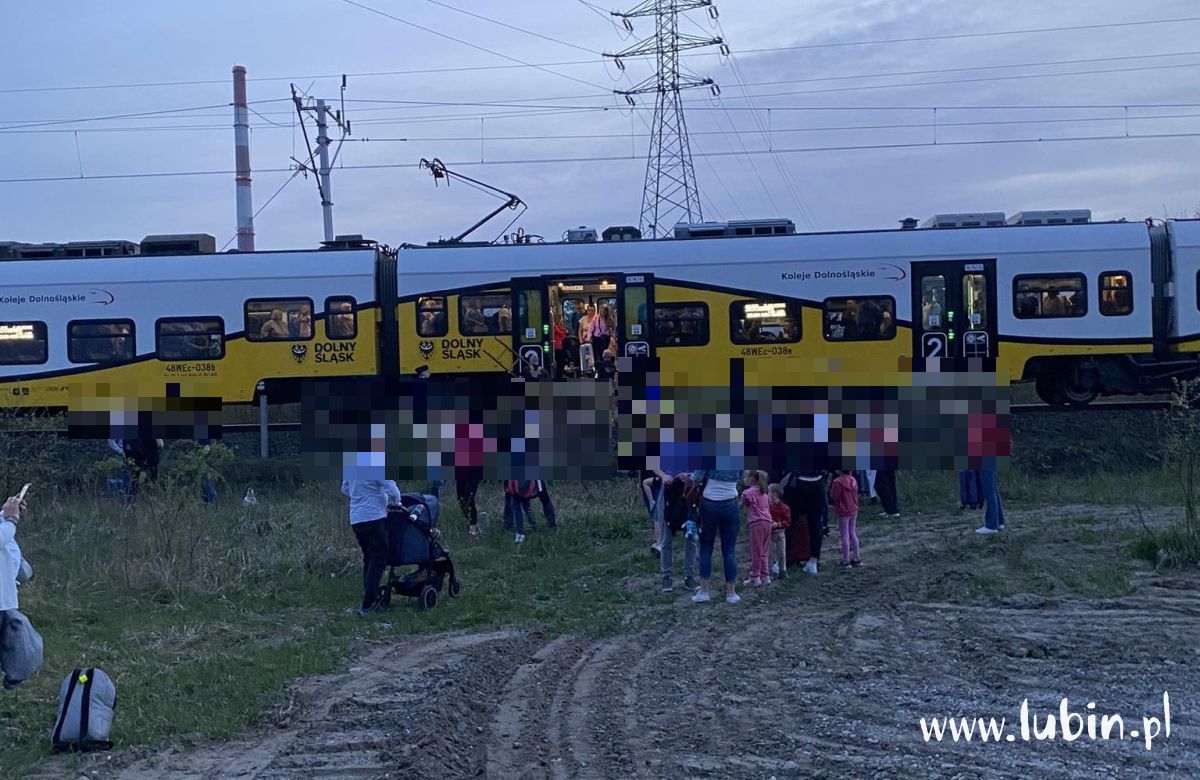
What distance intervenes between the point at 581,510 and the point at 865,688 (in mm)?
8391

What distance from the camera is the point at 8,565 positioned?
7.81 metres

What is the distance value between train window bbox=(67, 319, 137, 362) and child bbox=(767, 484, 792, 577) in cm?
1508

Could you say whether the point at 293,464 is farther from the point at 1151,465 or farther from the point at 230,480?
the point at 1151,465

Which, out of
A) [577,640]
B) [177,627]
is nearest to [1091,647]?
[577,640]

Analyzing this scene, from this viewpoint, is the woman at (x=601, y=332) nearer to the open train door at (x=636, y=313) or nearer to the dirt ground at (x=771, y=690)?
the open train door at (x=636, y=313)

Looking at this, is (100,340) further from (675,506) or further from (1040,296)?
(1040,296)

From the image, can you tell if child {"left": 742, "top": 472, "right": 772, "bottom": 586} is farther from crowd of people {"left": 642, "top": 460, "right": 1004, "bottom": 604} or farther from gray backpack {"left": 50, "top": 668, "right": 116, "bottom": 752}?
gray backpack {"left": 50, "top": 668, "right": 116, "bottom": 752}

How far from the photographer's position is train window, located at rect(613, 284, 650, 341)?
859 inches

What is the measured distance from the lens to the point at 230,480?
19.5 metres

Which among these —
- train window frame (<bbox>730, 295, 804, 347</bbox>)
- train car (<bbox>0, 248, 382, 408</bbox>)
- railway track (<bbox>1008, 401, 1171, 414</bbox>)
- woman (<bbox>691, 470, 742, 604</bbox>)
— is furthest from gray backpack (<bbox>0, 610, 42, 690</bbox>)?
railway track (<bbox>1008, 401, 1171, 414</bbox>)

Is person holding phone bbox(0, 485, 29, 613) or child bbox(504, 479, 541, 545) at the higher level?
person holding phone bbox(0, 485, 29, 613)

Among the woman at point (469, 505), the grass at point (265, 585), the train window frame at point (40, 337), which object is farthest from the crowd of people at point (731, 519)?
the train window frame at point (40, 337)

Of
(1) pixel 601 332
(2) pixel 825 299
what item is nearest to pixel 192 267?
(1) pixel 601 332

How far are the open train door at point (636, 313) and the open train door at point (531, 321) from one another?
4.55 feet
